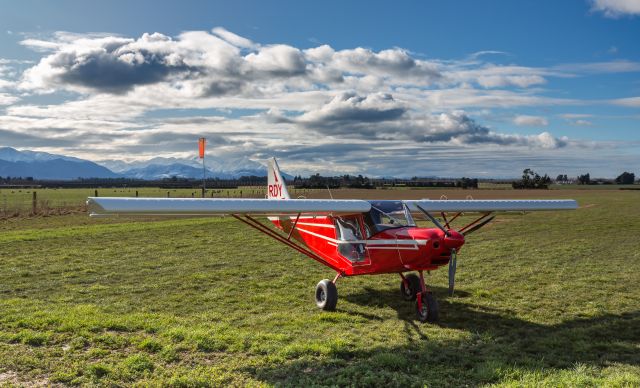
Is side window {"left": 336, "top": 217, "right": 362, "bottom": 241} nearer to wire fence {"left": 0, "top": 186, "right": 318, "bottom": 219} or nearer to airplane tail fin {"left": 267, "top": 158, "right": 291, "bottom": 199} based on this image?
airplane tail fin {"left": 267, "top": 158, "right": 291, "bottom": 199}

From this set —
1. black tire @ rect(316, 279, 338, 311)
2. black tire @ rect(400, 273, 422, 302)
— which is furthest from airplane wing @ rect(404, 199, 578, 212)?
black tire @ rect(316, 279, 338, 311)

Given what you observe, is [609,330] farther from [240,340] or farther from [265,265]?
[265,265]

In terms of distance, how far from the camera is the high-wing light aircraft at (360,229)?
30.3ft

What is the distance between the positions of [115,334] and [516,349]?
287 inches

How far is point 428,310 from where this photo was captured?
987cm

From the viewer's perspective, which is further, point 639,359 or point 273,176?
point 273,176

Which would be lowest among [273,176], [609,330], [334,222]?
[609,330]

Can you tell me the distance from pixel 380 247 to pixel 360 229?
0.85 metres

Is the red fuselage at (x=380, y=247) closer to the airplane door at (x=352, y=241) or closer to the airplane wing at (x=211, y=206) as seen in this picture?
the airplane door at (x=352, y=241)

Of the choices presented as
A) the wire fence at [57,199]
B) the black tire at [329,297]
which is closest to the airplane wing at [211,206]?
the black tire at [329,297]

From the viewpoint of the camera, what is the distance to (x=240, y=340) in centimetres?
830

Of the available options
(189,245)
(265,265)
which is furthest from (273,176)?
(189,245)

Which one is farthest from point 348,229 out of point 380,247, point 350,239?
point 380,247

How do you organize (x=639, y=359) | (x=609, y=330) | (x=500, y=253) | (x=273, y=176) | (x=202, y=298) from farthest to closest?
(x=500, y=253)
(x=273, y=176)
(x=202, y=298)
(x=609, y=330)
(x=639, y=359)
